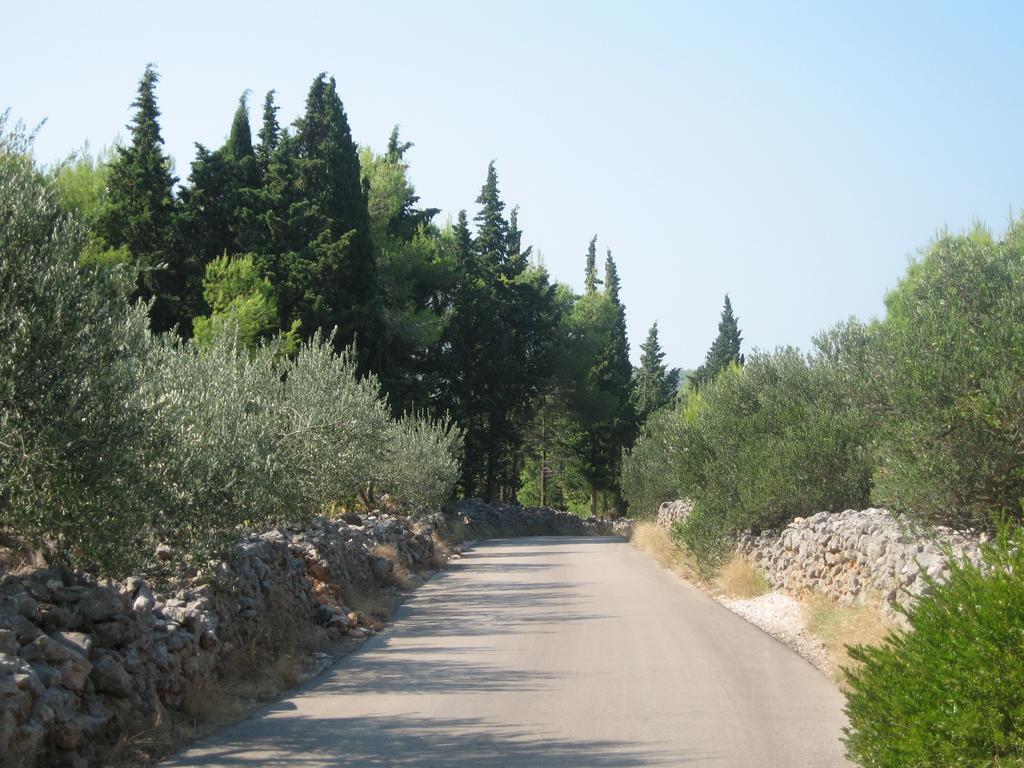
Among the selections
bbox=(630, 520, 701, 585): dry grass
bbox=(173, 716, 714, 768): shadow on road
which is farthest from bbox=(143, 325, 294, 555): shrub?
bbox=(630, 520, 701, 585): dry grass

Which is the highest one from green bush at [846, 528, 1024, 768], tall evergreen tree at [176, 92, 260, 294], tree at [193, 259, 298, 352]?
tall evergreen tree at [176, 92, 260, 294]

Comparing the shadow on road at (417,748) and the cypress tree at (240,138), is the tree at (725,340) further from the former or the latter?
the shadow on road at (417,748)

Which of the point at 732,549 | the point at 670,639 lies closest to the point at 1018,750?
the point at 670,639

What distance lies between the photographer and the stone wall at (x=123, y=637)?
6836 millimetres

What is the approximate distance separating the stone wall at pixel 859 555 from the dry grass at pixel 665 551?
406 centimetres

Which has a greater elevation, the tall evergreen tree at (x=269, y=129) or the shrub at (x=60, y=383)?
the tall evergreen tree at (x=269, y=129)

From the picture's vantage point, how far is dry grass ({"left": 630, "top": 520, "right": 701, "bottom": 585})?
24.2m

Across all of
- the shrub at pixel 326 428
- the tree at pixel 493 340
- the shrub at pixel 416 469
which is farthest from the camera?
the tree at pixel 493 340

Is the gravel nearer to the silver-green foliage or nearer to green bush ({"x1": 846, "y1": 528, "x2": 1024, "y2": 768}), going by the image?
green bush ({"x1": 846, "y1": 528, "x2": 1024, "y2": 768})

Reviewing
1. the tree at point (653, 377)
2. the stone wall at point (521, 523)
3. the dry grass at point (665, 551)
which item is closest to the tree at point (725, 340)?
the tree at point (653, 377)

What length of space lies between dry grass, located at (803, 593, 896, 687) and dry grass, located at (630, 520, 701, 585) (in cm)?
820

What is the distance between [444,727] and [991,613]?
15.5 feet

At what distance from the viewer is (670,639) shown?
1398 cm

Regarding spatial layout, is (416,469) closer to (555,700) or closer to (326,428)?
(326,428)
